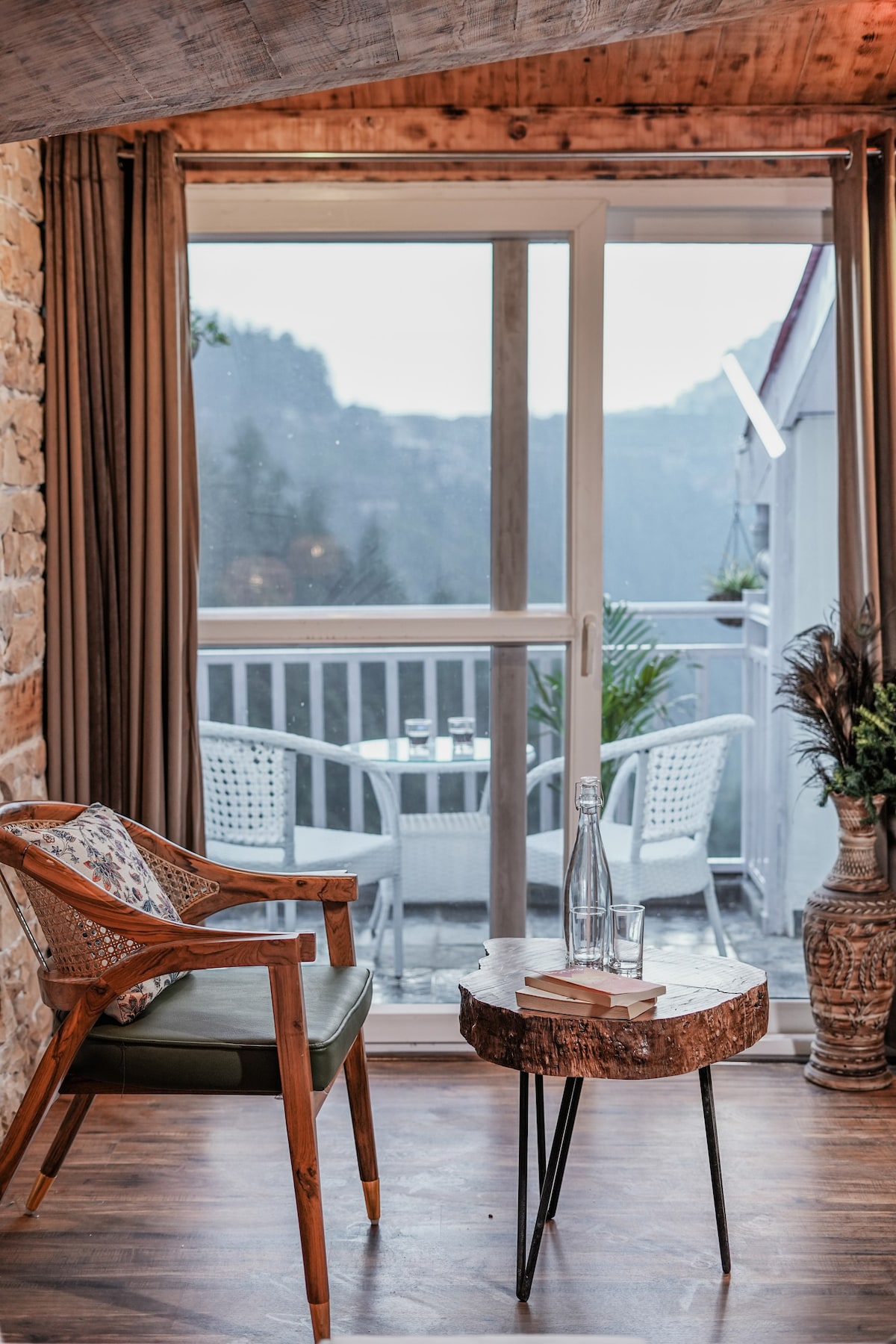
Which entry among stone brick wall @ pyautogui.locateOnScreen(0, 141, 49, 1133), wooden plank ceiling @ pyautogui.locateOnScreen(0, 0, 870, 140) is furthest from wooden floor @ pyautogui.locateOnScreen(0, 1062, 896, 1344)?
wooden plank ceiling @ pyautogui.locateOnScreen(0, 0, 870, 140)

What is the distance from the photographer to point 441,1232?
2.46 metres

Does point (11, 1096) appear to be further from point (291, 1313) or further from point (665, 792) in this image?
point (665, 792)

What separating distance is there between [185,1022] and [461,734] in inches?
57.6

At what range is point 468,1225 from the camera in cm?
249

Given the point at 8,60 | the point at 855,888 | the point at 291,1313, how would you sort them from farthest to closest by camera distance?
1. the point at 855,888
2. the point at 291,1313
3. the point at 8,60

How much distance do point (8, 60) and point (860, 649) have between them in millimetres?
2483

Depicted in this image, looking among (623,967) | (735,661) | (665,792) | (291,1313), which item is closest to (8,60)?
(623,967)

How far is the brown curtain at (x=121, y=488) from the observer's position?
3.17m

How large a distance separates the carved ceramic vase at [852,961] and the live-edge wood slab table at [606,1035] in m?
0.93

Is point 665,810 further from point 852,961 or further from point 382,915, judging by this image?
point 382,915

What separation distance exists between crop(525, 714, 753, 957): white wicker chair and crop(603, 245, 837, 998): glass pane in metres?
0.04

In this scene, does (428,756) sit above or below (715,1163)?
above

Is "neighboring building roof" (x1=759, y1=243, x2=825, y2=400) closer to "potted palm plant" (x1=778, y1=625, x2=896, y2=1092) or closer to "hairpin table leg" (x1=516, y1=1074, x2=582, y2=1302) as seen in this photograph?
"potted palm plant" (x1=778, y1=625, x2=896, y2=1092)

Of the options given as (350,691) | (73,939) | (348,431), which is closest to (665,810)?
(350,691)
